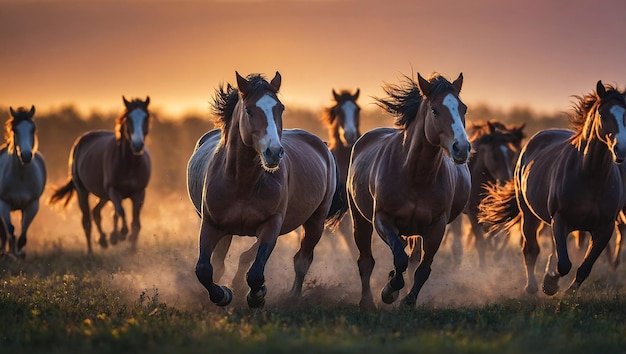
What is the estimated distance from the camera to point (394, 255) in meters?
9.23

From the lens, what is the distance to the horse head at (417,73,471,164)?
859cm

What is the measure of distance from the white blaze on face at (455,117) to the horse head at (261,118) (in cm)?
153

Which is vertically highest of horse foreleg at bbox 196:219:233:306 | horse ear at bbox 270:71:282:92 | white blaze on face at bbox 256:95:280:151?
horse ear at bbox 270:71:282:92

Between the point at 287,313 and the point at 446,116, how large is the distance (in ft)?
7.55

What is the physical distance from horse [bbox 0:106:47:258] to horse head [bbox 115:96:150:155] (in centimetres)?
142

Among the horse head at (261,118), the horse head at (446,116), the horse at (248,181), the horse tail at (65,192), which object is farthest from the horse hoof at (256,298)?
the horse tail at (65,192)

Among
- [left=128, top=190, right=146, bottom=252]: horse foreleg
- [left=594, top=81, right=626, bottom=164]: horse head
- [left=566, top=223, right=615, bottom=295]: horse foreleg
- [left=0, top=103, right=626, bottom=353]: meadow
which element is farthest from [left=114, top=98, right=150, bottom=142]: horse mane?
[left=594, top=81, right=626, bottom=164]: horse head

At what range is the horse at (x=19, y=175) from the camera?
15234 mm

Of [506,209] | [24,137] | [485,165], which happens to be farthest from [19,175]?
[506,209]

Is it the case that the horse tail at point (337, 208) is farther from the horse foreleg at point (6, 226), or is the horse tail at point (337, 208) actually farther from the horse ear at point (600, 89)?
the horse foreleg at point (6, 226)

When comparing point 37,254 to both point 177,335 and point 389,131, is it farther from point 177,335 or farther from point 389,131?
point 177,335

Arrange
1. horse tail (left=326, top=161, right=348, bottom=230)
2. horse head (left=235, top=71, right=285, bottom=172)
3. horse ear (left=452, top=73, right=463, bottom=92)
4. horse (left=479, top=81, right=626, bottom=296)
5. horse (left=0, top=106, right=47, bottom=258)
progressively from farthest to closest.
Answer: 1. horse (left=0, top=106, right=47, bottom=258)
2. horse tail (left=326, top=161, right=348, bottom=230)
3. horse (left=479, top=81, right=626, bottom=296)
4. horse ear (left=452, top=73, right=463, bottom=92)
5. horse head (left=235, top=71, right=285, bottom=172)

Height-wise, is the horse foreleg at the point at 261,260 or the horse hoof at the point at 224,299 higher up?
the horse foreleg at the point at 261,260

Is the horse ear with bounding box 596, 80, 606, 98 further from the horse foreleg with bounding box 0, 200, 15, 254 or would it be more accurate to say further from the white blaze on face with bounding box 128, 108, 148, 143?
the horse foreleg with bounding box 0, 200, 15, 254
